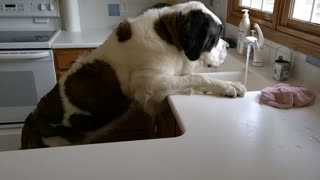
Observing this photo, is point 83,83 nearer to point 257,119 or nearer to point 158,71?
point 158,71

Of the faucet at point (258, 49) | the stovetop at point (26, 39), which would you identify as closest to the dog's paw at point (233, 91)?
the faucet at point (258, 49)

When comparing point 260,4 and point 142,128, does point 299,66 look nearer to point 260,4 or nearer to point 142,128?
point 260,4

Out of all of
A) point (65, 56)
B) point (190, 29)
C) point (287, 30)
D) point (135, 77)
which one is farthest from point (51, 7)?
point (287, 30)

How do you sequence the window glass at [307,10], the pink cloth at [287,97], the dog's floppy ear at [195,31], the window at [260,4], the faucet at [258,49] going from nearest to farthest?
1. the pink cloth at [287,97]
2. the dog's floppy ear at [195,31]
3. the window glass at [307,10]
4. the faucet at [258,49]
5. the window at [260,4]

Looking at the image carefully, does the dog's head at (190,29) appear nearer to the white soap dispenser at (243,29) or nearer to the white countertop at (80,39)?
the white soap dispenser at (243,29)

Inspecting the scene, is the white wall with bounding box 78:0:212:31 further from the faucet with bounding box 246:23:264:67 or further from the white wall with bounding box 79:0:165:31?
the faucet with bounding box 246:23:264:67

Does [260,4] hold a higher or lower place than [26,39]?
higher

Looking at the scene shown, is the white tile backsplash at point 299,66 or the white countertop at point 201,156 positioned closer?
the white countertop at point 201,156

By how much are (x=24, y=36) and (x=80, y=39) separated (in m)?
0.53

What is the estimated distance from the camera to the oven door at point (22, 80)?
2.20 meters

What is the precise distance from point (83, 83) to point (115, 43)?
0.82 ft

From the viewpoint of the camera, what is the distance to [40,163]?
2.49 ft

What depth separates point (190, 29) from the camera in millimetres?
1246

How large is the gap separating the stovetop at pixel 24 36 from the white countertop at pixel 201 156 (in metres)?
1.74
